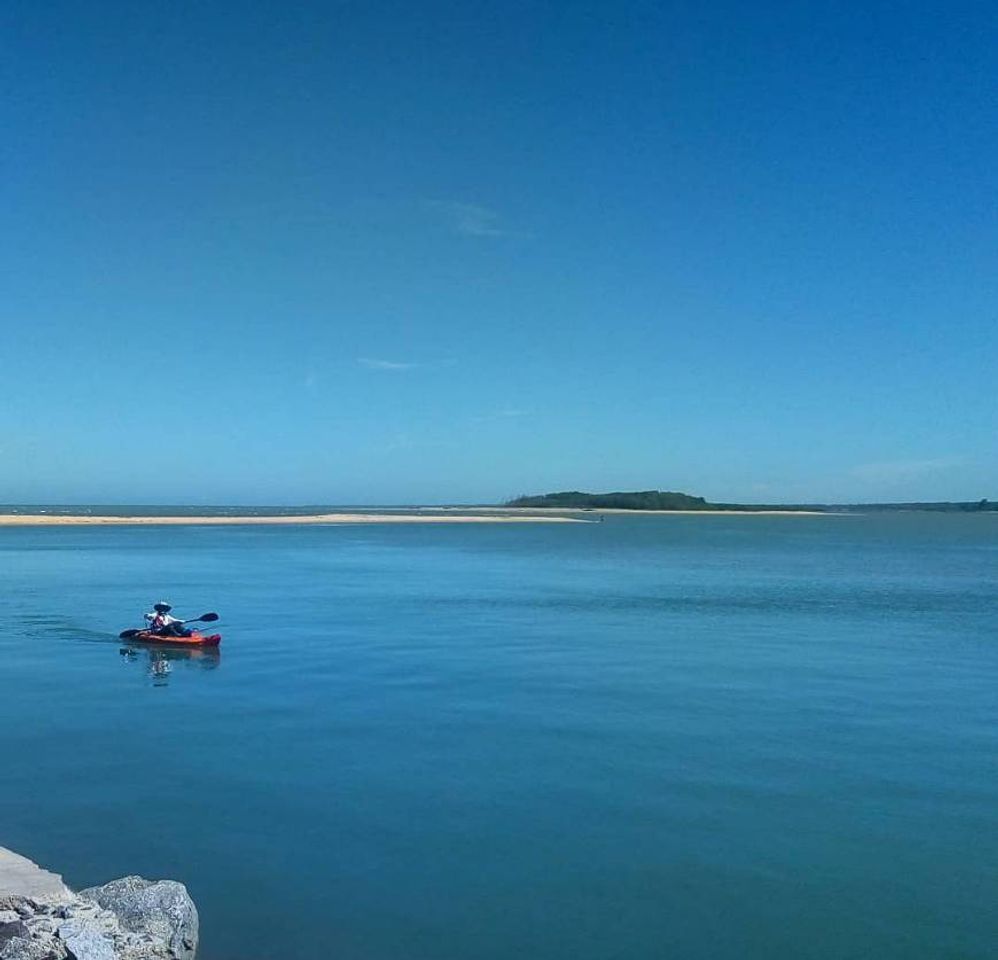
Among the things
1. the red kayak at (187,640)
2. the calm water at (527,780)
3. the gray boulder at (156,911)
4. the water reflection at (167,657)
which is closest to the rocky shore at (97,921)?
the gray boulder at (156,911)

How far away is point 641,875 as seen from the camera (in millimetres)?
11109

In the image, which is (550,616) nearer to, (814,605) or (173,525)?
(814,605)

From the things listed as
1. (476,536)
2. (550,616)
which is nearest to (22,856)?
(550,616)

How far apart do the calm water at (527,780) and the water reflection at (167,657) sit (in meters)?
0.20

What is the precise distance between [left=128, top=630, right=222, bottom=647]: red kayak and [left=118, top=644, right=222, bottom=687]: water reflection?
122 mm

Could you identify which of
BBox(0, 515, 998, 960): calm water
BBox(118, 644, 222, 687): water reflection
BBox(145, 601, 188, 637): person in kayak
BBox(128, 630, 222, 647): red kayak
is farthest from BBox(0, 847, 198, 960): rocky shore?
BBox(145, 601, 188, 637): person in kayak

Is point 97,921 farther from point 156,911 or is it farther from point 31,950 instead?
point 31,950

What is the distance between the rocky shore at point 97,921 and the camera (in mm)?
7858

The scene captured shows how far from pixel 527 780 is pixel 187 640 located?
1419cm

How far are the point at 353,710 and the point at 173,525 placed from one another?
103 m

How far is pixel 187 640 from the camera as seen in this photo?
2589cm

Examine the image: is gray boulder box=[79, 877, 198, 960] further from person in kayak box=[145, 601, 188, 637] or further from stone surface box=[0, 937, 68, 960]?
→ person in kayak box=[145, 601, 188, 637]

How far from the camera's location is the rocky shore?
7.86 metres

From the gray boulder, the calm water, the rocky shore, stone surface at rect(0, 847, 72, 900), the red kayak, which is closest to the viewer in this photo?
the rocky shore
